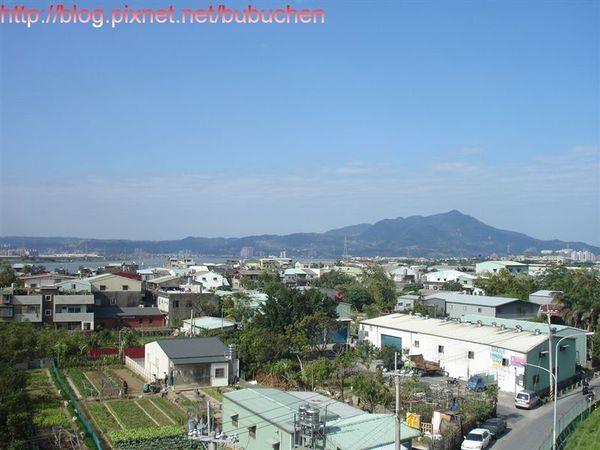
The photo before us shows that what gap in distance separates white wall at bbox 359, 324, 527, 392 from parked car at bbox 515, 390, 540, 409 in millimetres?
1628

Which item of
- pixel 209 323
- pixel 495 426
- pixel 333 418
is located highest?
pixel 333 418

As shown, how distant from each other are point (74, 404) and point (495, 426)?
13433 mm

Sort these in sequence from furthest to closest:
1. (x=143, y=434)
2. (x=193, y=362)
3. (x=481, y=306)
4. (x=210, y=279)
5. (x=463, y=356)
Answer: (x=210, y=279)
(x=481, y=306)
(x=463, y=356)
(x=193, y=362)
(x=143, y=434)

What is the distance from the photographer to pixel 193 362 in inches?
881

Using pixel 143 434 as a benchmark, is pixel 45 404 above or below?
below

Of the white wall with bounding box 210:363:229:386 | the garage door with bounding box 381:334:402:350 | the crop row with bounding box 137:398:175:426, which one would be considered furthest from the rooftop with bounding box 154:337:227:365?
the garage door with bounding box 381:334:402:350

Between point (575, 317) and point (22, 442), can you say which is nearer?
point (22, 442)

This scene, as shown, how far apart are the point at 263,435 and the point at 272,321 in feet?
48.7

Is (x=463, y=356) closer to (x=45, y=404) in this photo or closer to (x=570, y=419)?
(x=570, y=419)

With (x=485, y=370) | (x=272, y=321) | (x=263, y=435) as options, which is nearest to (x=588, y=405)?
(x=485, y=370)

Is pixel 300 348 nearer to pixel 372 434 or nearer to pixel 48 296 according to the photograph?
pixel 372 434

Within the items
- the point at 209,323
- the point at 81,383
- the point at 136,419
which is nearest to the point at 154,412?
the point at 136,419

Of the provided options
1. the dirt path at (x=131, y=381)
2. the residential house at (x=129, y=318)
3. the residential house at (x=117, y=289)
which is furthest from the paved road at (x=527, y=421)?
the residential house at (x=117, y=289)

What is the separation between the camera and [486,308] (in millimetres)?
35812
